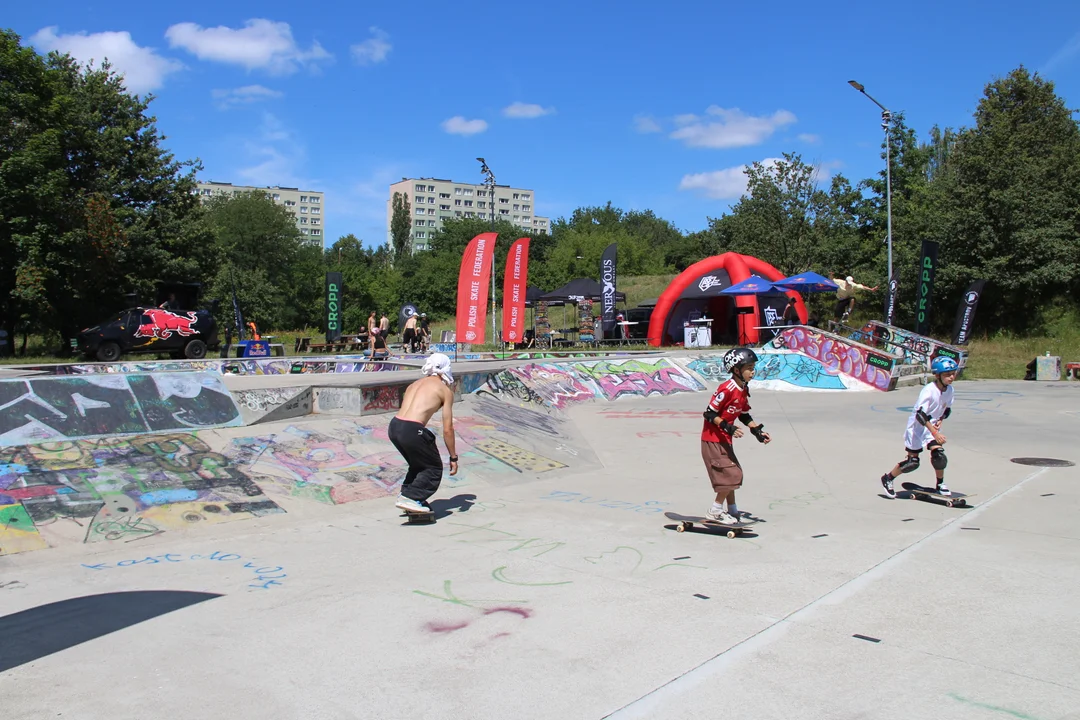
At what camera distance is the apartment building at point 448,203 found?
425ft

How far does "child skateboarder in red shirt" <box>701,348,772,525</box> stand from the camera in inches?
246

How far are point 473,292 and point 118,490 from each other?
788 inches

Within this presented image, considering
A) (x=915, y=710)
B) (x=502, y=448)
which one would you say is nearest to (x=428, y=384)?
(x=502, y=448)

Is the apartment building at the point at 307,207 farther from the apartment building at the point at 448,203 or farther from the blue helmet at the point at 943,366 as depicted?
the blue helmet at the point at 943,366

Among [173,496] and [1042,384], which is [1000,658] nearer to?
[173,496]

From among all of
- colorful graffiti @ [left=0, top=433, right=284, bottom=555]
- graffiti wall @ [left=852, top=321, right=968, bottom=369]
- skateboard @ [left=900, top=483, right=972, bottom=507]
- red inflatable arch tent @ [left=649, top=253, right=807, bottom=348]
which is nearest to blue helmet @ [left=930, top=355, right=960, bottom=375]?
skateboard @ [left=900, top=483, right=972, bottom=507]

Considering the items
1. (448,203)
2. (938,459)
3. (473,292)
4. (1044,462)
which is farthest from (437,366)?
(448,203)

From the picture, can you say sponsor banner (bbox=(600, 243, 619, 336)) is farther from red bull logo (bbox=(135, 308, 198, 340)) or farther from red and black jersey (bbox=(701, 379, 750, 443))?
red and black jersey (bbox=(701, 379, 750, 443))

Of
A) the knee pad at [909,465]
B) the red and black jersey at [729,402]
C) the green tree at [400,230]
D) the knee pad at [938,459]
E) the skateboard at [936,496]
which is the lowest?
the skateboard at [936,496]

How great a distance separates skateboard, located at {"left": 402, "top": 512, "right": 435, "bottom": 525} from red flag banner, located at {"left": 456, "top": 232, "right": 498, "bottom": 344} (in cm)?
1981

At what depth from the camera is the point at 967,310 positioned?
24406 mm

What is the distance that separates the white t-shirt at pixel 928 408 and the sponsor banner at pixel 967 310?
19207 millimetres

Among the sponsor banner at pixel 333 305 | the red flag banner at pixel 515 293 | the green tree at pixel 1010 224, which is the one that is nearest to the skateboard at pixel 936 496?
the red flag banner at pixel 515 293

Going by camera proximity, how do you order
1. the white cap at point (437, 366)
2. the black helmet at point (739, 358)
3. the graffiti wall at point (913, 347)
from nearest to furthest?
1. the black helmet at point (739, 358)
2. the white cap at point (437, 366)
3. the graffiti wall at point (913, 347)
